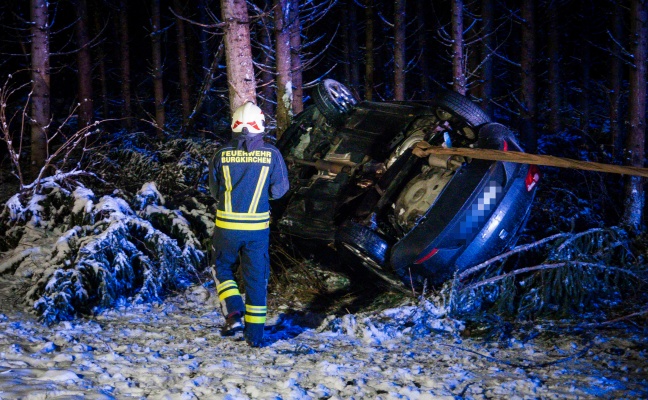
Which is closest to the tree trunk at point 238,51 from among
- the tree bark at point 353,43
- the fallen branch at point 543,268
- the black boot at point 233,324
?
the black boot at point 233,324

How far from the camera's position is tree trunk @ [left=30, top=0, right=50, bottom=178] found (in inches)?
343

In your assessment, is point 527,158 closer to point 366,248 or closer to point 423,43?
point 366,248

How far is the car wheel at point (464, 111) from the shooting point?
5289 millimetres

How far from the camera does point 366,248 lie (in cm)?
468

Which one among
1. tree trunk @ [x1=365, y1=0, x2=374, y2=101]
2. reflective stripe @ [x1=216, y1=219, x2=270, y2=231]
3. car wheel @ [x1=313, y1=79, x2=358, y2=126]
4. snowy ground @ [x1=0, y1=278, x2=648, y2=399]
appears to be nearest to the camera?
snowy ground @ [x1=0, y1=278, x2=648, y2=399]

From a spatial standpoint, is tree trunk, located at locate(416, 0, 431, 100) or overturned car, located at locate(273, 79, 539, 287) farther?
tree trunk, located at locate(416, 0, 431, 100)

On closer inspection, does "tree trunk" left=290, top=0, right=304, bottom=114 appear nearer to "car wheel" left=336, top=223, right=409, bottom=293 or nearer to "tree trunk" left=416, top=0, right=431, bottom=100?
"car wheel" left=336, top=223, right=409, bottom=293

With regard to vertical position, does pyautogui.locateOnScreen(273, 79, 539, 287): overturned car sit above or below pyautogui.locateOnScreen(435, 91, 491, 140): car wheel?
below

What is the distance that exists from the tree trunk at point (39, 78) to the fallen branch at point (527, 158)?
6.09 meters

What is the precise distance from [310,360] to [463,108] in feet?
9.05

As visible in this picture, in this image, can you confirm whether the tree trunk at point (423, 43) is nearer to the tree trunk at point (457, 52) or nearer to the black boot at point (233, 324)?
the tree trunk at point (457, 52)

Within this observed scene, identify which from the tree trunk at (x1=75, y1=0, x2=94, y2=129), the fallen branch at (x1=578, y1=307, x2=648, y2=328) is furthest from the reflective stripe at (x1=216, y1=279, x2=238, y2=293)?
the tree trunk at (x1=75, y1=0, x2=94, y2=129)

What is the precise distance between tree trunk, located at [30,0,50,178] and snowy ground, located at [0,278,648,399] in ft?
15.9

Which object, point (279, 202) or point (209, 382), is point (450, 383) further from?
point (279, 202)
